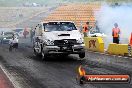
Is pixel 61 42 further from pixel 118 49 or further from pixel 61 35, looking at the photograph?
pixel 118 49

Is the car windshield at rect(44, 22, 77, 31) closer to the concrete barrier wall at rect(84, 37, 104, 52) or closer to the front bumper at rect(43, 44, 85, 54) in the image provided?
the front bumper at rect(43, 44, 85, 54)

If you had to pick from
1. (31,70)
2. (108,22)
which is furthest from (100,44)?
(108,22)

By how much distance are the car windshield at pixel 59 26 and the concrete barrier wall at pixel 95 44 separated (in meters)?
4.98

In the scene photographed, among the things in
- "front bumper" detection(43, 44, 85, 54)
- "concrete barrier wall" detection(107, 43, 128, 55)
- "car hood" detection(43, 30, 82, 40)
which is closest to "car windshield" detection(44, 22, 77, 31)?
"car hood" detection(43, 30, 82, 40)

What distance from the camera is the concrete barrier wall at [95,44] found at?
22750mm

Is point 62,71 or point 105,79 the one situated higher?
point 105,79

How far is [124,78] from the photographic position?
484cm

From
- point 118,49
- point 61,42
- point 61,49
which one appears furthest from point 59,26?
point 118,49

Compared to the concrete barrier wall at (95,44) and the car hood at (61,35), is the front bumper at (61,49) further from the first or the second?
the concrete barrier wall at (95,44)

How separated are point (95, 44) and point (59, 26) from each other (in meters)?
6.06

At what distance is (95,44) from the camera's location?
922 inches

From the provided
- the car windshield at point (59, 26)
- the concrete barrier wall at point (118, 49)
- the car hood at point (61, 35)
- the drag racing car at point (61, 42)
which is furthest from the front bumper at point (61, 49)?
the concrete barrier wall at point (118, 49)

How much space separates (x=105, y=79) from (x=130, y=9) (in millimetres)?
42313

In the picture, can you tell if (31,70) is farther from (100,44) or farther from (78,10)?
(78,10)
